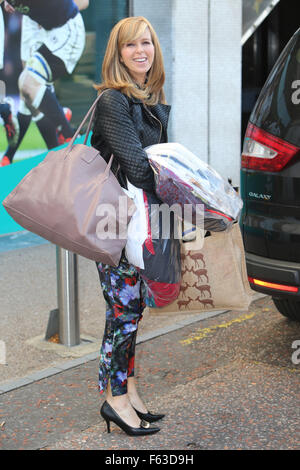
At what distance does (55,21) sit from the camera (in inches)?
304

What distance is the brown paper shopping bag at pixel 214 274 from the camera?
3.57 meters

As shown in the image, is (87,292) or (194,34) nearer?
(87,292)

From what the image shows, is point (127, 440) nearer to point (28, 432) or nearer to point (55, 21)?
point (28, 432)

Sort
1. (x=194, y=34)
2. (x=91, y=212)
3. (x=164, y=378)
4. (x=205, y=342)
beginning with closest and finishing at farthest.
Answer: (x=91, y=212) → (x=164, y=378) → (x=205, y=342) → (x=194, y=34)

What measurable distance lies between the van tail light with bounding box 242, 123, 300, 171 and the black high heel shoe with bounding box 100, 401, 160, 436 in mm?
1513

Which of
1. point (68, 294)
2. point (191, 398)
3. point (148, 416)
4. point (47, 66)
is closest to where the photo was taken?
point (148, 416)

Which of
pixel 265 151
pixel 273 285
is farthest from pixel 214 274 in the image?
pixel 265 151

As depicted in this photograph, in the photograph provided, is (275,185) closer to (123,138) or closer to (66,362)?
(123,138)

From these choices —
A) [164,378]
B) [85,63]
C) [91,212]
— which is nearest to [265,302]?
[164,378]

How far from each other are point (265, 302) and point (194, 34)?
151 inches

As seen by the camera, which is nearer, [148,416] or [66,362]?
[148,416]

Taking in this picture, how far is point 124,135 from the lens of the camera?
329cm

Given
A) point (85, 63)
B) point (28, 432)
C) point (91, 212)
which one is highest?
point (85, 63)

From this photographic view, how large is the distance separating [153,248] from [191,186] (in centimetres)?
33
